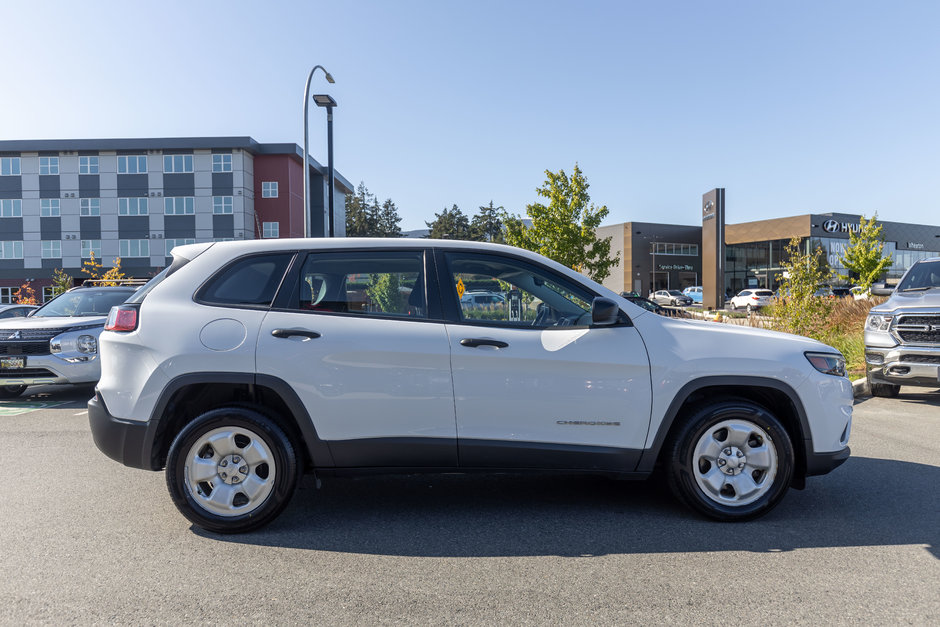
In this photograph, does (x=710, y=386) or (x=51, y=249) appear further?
(x=51, y=249)

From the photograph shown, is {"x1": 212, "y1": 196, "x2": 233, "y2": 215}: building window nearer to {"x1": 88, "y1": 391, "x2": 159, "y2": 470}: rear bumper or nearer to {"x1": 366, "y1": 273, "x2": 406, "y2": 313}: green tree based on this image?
{"x1": 88, "y1": 391, "x2": 159, "y2": 470}: rear bumper

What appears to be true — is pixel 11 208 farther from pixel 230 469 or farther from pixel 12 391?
pixel 230 469

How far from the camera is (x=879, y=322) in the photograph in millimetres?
8734

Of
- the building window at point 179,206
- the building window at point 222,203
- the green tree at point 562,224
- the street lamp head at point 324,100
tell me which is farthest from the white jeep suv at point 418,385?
the building window at point 179,206

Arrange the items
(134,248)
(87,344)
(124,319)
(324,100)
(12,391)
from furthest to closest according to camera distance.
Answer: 1. (134,248)
2. (324,100)
3. (12,391)
4. (87,344)
5. (124,319)

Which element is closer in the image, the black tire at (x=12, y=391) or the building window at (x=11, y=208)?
the black tire at (x=12, y=391)

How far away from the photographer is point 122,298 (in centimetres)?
1044

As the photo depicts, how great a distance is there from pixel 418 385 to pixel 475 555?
0.99 meters

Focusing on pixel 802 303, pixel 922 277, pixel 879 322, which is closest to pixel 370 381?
pixel 879 322

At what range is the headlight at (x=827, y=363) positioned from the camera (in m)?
4.21

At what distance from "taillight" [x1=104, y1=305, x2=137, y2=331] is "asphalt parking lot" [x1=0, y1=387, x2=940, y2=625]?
4.02 feet

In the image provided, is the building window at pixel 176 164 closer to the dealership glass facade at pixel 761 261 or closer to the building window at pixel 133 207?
the building window at pixel 133 207

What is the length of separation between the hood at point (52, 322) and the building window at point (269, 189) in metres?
45.0

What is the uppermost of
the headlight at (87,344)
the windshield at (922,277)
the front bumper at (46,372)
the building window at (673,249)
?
the building window at (673,249)
